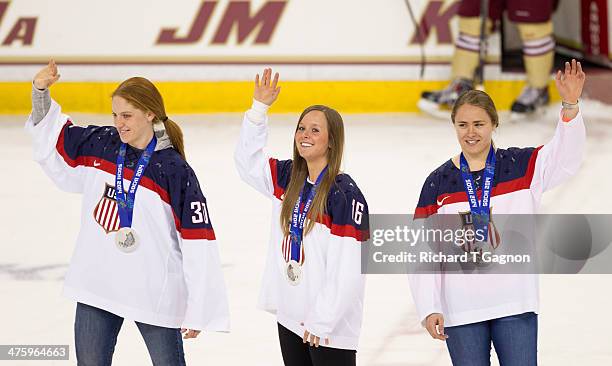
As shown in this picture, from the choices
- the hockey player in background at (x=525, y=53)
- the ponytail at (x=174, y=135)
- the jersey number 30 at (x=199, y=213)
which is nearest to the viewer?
the jersey number 30 at (x=199, y=213)

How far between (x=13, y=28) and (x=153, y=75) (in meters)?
1.16

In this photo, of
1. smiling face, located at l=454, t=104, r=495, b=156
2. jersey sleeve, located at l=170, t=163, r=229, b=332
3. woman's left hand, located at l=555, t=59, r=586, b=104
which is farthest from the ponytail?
woman's left hand, located at l=555, t=59, r=586, b=104

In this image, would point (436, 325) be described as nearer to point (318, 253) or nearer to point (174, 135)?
point (318, 253)

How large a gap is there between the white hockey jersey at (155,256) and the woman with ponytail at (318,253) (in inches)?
7.3

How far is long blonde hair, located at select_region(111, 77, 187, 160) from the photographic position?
3.31 metres

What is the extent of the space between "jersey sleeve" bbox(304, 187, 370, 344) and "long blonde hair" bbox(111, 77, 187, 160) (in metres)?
0.49

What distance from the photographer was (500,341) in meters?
3.19

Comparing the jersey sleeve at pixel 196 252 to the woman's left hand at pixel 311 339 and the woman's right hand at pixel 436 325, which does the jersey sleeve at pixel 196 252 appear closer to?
the woman's left hand at pixel 311 339

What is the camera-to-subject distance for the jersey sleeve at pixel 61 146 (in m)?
3.41

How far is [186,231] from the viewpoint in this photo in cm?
326

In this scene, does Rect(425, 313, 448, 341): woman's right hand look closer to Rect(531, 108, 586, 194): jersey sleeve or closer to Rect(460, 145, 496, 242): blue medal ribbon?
Rect(460, 145, 496, 242): blue medal ribbon

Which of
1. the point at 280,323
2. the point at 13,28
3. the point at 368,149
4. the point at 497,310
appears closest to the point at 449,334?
the point at 497,310

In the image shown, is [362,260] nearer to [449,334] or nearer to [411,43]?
[449,334]

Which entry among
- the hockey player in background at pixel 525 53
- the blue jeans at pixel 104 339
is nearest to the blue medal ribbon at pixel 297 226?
the blue jeans at pixel 104 339
